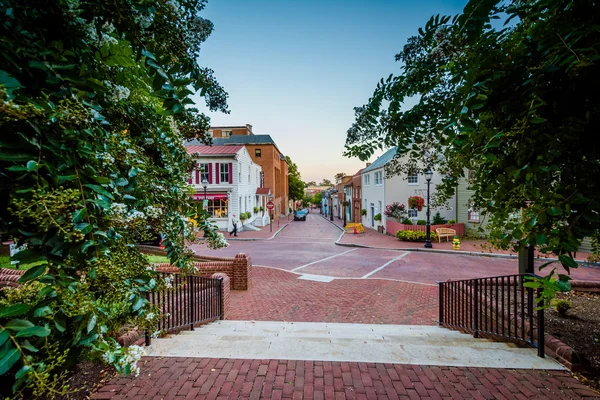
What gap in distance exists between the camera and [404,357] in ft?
11.6

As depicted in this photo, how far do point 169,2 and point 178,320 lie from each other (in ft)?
16.7

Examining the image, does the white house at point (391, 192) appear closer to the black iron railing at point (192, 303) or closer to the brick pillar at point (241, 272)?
the brick pillar at point (241, 272)

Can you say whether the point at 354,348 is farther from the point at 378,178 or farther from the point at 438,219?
the point at 378,178

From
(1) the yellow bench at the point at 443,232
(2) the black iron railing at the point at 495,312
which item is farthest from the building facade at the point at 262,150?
(2) the black iron railing at the point at 495,312

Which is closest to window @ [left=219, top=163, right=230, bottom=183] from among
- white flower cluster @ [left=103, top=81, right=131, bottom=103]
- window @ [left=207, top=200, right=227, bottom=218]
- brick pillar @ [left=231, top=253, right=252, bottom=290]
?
window @ [left=207, top=200, right=227, bottom=218]

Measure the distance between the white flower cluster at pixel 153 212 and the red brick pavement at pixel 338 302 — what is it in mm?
5479

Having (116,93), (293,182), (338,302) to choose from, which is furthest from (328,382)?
(293,182)

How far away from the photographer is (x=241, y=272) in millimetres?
9008

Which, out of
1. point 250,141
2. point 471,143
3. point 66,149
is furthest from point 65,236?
point 250,141

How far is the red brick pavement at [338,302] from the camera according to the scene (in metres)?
6.91

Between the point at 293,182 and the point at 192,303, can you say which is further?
the point at 293,182

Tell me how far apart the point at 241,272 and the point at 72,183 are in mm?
8262

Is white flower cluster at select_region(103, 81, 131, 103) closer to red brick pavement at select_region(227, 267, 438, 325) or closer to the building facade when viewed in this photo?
red brick pavement at select_region(227, 267, 438, 325)

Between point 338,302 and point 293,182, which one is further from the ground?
point 293,182
